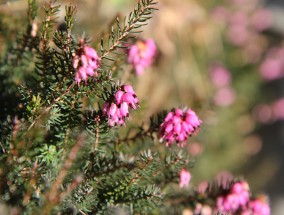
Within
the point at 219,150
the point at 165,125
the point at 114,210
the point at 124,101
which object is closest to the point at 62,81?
the point at 124,101

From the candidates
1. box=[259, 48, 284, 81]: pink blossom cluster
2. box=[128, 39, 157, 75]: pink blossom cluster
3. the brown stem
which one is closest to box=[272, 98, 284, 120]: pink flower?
box=[259, 48, 284, 81]: pink blossom cluster

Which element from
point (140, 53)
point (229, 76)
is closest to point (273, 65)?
point (229, 76)

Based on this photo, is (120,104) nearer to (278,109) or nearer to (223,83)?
(223,83)

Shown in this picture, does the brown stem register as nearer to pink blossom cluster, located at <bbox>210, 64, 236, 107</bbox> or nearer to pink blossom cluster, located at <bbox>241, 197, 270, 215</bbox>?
pink blossom cluster, located at <bbox>241, 197, 270, 215</bbox>

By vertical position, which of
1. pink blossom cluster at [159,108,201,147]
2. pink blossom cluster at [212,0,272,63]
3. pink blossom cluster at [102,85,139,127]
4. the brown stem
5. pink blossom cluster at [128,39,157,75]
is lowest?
the brown stem

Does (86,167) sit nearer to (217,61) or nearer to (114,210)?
(114,210)

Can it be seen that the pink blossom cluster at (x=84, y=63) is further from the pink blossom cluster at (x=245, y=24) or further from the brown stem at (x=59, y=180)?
the pink blossom cluster at (x=245, y=24)
